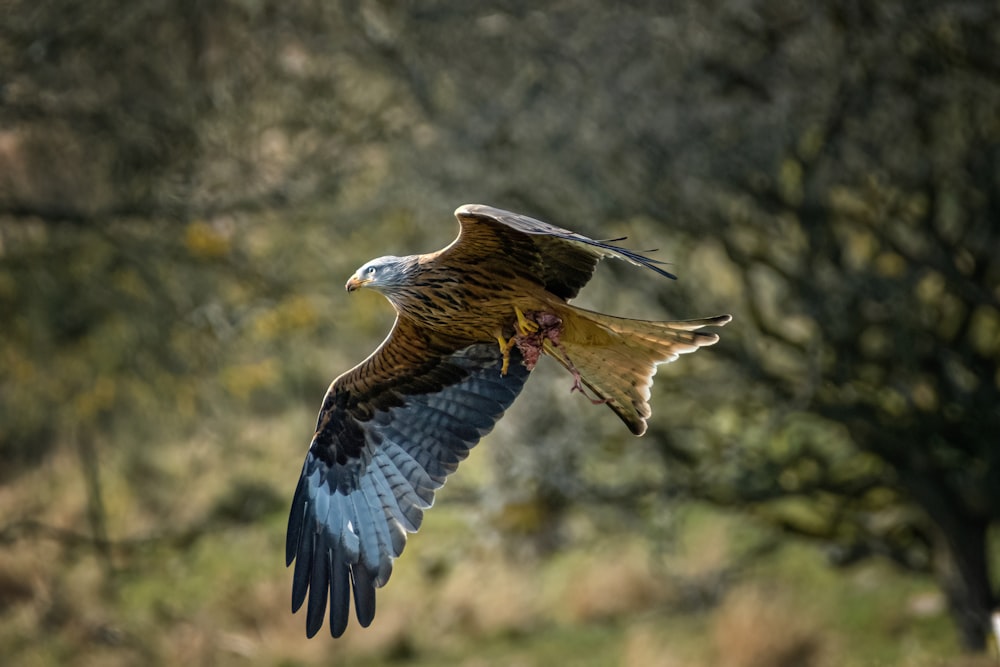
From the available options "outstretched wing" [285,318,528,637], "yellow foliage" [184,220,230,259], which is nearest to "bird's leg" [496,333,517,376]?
"outstretched wing" [285,318,528,637]

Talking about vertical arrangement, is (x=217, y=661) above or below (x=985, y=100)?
below

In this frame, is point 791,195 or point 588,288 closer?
point 791,195

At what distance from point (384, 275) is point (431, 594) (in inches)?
270

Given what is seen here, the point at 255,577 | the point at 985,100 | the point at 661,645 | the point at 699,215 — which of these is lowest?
the point at 255,577

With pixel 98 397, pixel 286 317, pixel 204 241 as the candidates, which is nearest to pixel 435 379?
pixel 286 317

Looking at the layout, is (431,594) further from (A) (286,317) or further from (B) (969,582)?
(B) (969,582)

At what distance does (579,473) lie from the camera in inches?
355

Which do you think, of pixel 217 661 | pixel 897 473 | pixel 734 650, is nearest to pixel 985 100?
pixel 897 473

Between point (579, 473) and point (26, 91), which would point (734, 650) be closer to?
point (579, 473)

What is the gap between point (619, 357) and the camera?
5.07 metres

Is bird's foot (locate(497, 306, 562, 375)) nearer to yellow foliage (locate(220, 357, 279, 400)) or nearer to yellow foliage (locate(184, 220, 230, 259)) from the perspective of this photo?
yellow foliage (locate(184, 220, 230, 259))

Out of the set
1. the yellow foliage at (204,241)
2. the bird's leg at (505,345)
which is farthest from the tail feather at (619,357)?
the yellow foliage at (204,241)

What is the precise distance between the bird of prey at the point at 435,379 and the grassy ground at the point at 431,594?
11.0 feet

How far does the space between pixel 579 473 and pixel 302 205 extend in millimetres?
2772
